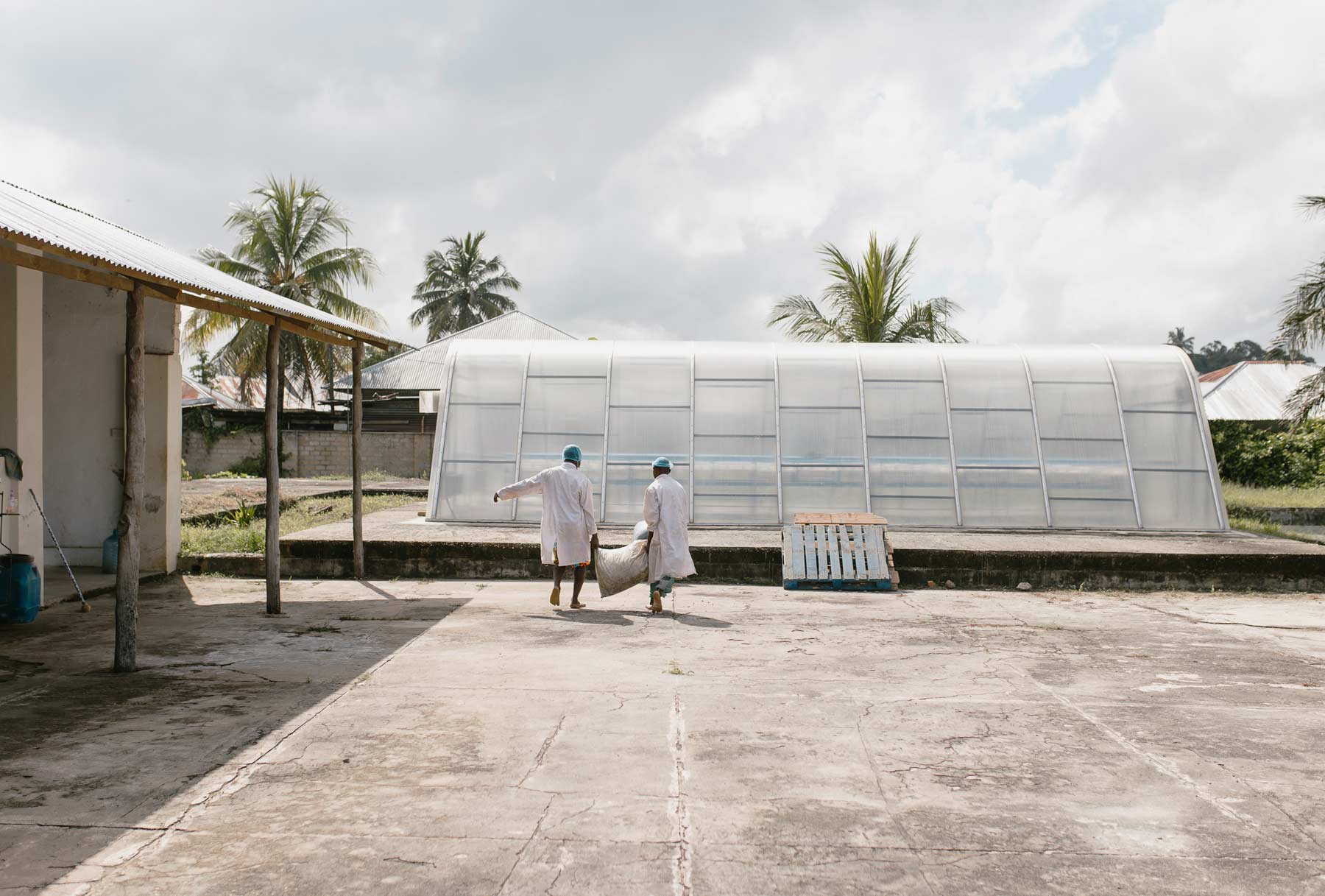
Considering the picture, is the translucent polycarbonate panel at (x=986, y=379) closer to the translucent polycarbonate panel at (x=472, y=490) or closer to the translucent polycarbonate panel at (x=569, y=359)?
the translucent polycarbonate panel at (x=569, y=359)

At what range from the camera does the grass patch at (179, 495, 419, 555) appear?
11594mm

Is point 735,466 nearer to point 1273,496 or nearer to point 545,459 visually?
point 545,459

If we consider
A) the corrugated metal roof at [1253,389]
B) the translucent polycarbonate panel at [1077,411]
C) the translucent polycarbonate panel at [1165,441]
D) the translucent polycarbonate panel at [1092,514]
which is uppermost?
the corrugated metal roof at [1253,389]

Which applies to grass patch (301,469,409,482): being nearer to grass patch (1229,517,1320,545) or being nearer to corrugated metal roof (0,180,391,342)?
corrugated metal roof (0,180,391,342)

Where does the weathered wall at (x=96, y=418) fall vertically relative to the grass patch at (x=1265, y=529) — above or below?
above

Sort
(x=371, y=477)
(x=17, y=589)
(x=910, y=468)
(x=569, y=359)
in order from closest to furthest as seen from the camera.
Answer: (x=17, y=589) → (x=910, y=468) → (x=569, y=359) → (x=371, y=477)

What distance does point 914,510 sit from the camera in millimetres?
13781

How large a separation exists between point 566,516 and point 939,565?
460 cm

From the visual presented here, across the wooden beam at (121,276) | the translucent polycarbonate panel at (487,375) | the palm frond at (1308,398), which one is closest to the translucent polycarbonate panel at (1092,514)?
the translucent polycarbonate panel at (487,375)

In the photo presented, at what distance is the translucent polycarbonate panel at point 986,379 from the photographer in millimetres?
14438

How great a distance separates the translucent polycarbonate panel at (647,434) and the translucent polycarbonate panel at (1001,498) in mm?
3987

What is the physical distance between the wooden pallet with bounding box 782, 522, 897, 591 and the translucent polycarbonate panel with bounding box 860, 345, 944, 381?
3.97 m

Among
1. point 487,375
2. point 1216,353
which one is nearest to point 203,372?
point 487,375

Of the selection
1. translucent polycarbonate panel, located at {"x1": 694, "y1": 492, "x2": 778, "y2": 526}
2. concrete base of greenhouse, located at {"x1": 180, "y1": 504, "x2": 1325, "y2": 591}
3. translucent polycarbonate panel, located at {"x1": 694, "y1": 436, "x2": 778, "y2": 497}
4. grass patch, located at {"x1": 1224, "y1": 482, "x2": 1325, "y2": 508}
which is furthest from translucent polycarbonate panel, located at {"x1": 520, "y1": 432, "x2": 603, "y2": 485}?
grass patch, located at {"x1": 1224, "y1": 482, "x2": 1325, "y2": 508}
